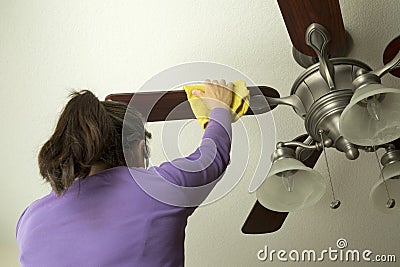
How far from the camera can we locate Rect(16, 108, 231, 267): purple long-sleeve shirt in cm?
102

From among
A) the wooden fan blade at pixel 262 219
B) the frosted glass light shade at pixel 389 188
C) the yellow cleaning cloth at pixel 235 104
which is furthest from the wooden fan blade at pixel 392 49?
the wooden fan blade at pixel 262 219

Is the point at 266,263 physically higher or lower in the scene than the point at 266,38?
lower

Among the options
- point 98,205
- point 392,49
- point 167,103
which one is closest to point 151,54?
point 167,103

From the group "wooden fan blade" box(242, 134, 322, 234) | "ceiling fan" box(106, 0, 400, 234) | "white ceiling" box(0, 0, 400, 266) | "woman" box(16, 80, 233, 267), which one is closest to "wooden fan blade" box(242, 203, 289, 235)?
"wooden fan blade" box(242, 134, 322, 234)

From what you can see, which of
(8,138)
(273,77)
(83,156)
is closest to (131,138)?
(83,156)

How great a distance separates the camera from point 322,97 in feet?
4.24

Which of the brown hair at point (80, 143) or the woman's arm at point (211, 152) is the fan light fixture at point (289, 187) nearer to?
the woman's arm at point (211, 152)

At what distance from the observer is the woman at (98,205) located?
3.35 ft

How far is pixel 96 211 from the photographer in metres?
1.04

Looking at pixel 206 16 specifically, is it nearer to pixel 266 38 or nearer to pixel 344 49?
pixel 266 38

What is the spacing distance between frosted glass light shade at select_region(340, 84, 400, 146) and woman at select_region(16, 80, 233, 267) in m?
0.25

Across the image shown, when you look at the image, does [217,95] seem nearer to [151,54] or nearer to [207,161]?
[207,161]

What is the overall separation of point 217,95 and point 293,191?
0.91ft

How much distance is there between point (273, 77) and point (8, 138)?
84 centimetres
